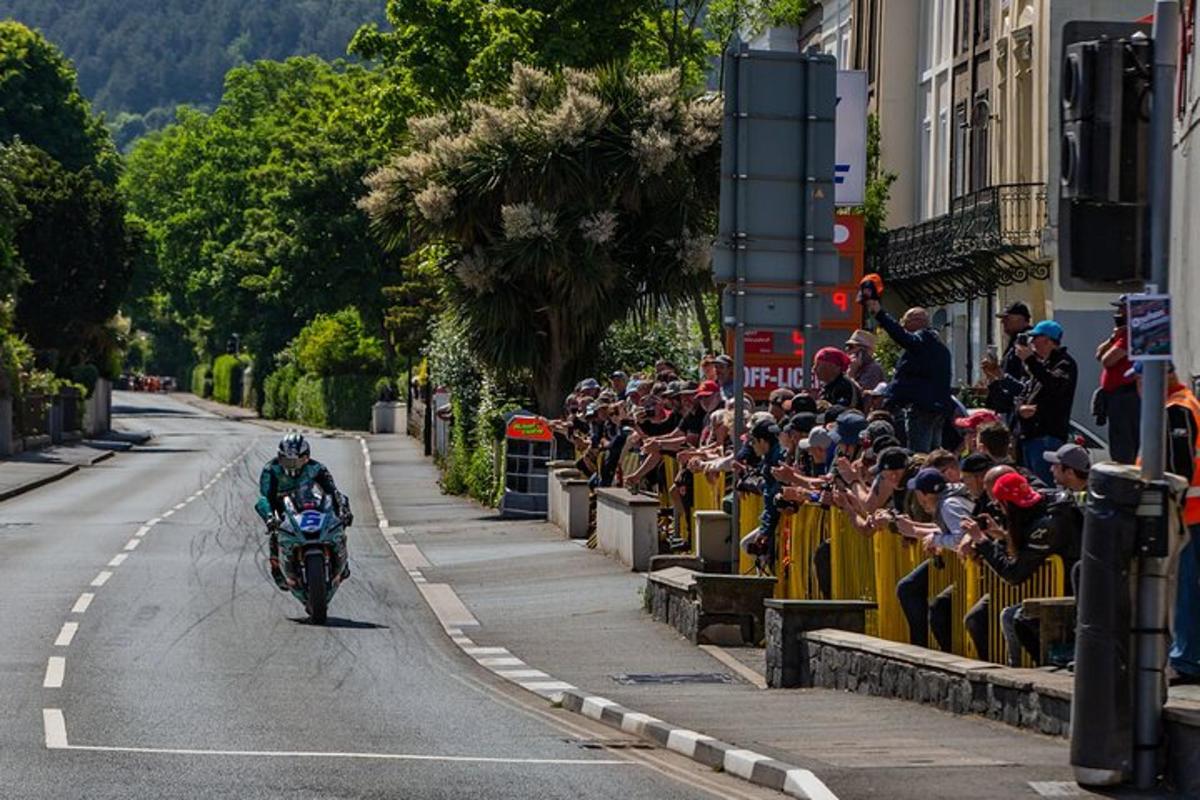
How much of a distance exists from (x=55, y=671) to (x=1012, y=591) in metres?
7.18

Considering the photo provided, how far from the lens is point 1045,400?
1717cm

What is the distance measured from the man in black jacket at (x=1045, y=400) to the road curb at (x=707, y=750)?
11.9 feet

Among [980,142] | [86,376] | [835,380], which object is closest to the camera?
[835,380]

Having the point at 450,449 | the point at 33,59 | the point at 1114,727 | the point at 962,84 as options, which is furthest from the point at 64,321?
the point at 1114,727

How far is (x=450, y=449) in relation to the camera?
48.1m

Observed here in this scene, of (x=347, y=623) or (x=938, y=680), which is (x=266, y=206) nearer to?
(x=347, y=623)

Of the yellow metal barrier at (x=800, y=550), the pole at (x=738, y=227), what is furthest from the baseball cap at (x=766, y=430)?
the yellow metal barrier at (x=800, y=550)

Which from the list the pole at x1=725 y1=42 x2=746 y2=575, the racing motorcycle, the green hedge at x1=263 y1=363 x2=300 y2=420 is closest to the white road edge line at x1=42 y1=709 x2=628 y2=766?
the pole at x1=725 y1=42 x2=746 y2=575

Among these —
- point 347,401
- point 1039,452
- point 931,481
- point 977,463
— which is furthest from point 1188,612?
point 347,401

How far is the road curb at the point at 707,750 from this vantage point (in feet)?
37.5

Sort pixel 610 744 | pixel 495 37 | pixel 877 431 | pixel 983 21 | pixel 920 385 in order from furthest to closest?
pixel 495 37
pixel 983 21
pixel 920 385
pixel 877 431
pixel 610 744

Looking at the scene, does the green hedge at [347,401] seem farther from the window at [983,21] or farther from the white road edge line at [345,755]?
the white road edge line at [345,755]

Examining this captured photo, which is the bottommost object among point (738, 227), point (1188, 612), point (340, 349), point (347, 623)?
point (347, 623)

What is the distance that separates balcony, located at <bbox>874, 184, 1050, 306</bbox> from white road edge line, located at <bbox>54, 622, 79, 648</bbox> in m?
19.9
